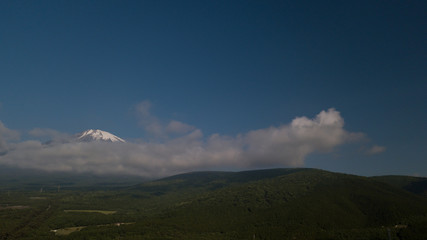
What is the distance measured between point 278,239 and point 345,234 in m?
46.0

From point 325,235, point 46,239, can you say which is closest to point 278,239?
point 325,235

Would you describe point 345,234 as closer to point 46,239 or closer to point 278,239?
point 278,239

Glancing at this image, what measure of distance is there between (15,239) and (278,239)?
186 m

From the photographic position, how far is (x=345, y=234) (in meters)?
196

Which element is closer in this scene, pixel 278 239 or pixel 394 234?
pixel 394 234

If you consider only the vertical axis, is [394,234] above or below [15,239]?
above

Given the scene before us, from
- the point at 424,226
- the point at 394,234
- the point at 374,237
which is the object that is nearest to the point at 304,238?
the point at 374,237

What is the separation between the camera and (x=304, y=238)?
644ft

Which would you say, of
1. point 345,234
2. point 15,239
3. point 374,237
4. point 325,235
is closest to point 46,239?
point 15,239

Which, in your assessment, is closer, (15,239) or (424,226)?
(424,226)

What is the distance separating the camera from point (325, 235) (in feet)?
649

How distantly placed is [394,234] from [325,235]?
1698 inches

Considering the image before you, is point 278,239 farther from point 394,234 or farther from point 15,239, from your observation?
point 15,239

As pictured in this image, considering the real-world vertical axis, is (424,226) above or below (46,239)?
above
